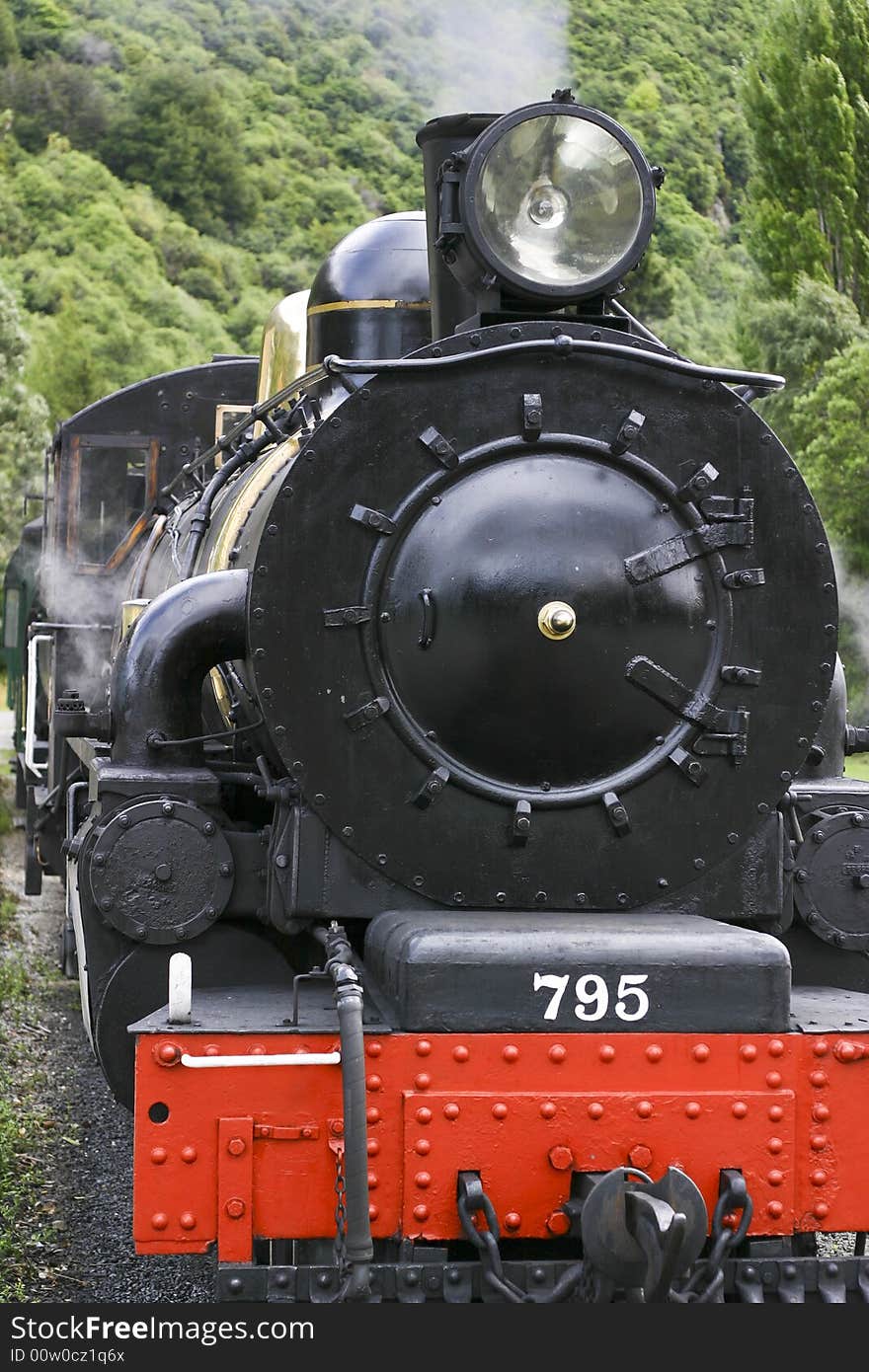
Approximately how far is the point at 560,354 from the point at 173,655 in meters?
1.21

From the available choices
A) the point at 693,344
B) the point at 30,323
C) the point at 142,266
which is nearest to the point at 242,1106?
the point at 693,344

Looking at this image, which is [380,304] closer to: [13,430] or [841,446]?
[841,446]

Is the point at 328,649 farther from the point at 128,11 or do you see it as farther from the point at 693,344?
the point at 128,11

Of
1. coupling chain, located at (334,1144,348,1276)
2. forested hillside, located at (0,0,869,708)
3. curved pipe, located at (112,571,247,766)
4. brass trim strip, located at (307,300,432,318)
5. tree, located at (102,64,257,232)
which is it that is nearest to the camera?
coupling chain, located at (334,1144,348,1276)

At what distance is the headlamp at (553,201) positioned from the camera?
369 cm

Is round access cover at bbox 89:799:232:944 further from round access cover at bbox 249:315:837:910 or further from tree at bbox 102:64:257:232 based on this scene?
tree at bbox 102:64:257:232

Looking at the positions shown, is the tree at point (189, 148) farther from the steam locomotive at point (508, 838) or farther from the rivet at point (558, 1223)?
the rivet at point (558, 1223)

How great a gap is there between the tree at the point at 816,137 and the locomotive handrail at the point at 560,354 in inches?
660

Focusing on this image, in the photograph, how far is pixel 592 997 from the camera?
318cm

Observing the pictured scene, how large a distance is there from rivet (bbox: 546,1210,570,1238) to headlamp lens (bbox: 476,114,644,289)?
2082mm

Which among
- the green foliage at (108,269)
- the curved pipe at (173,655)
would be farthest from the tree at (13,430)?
the curved pipe at (173,655)

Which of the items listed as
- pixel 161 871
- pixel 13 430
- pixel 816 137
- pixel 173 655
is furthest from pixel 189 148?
pixel 161 871

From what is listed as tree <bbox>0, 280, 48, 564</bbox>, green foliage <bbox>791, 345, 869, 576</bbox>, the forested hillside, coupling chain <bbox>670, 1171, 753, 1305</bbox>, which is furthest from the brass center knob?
tree <bbox>0, 280, 48, 564</bbox>

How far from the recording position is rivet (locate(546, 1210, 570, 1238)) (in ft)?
10.3
